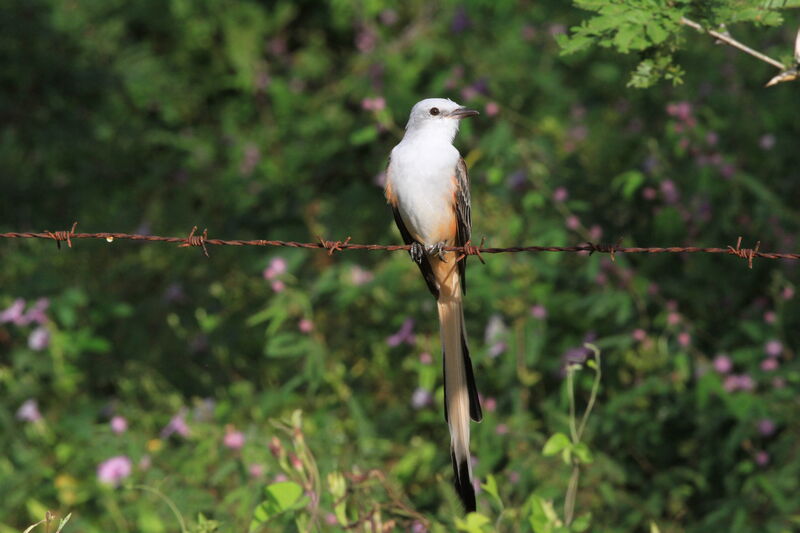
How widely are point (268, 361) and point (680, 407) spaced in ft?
7.81

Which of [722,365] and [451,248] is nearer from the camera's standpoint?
[451,248]

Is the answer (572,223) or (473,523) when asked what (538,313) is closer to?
(572,223)

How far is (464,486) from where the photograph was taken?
10.7 ft

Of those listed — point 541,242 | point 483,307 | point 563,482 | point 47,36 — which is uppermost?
point 47,36

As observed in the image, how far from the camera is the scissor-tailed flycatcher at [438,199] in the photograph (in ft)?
12.2

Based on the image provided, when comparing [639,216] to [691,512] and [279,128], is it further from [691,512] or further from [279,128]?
[279,128]

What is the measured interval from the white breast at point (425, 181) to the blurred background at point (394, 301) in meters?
0.85

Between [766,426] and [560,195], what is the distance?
1378 mm

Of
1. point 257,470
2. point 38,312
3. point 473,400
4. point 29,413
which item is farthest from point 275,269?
point 473,400

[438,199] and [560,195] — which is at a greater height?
[438,199]

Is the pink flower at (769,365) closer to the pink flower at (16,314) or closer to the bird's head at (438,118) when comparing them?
the bird's head at (438,118)

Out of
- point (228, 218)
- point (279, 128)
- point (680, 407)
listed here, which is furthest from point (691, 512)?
point (279, 128)

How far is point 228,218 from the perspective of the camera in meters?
6.29

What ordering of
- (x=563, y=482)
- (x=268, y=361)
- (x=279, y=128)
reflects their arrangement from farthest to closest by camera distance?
1. (x=279, y=128)
2. (x=268, y=361)
3. (x=563, y=482)
